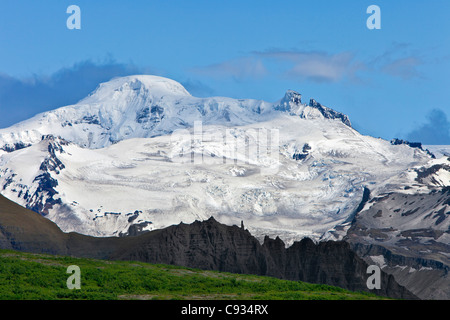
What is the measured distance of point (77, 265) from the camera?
87312mm

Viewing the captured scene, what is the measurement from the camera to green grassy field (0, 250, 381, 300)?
71.4m

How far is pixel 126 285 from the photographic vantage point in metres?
77.8

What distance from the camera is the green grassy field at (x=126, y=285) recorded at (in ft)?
234
